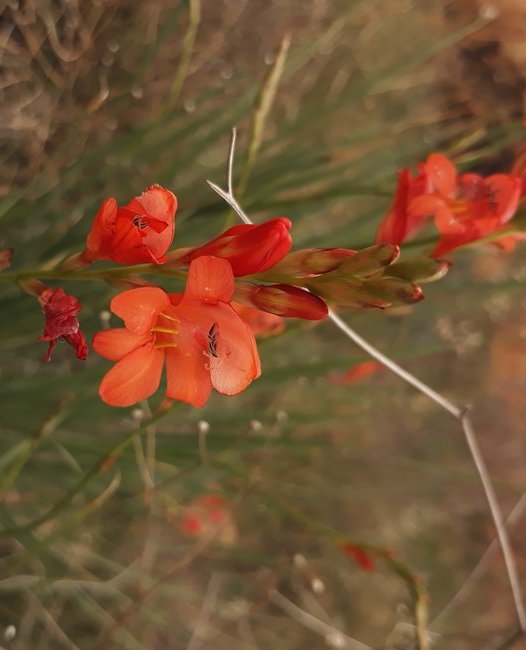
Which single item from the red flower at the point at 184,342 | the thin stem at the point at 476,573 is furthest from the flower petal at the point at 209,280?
the thin stem at the point at 476,573

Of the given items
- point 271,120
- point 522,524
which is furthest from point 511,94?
point 522,524

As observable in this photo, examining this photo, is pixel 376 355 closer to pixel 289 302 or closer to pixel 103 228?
pixel 289 302

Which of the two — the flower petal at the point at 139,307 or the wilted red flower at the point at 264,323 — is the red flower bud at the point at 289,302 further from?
the wilted red flower at the point at 264,323

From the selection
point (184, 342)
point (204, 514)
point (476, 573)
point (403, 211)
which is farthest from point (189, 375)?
point (204, 514)

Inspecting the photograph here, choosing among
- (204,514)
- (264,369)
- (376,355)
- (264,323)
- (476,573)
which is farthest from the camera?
(204,514)

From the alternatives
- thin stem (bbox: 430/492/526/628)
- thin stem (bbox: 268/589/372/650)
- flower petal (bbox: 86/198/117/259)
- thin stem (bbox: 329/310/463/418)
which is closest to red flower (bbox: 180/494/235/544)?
thin stem (bbox: 268/589/372/650)

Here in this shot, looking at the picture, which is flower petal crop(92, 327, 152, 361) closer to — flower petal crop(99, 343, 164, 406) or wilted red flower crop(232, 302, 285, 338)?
flower petal crop(99, 343, 164, 406)

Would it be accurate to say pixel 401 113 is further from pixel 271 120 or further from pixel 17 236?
pixel 17 236

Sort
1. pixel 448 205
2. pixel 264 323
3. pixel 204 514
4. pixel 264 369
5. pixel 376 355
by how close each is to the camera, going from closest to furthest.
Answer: pixel 376 355 → pixel 448 205 → pixel 264 323 → pixel 264 369 → pixel 204 514
